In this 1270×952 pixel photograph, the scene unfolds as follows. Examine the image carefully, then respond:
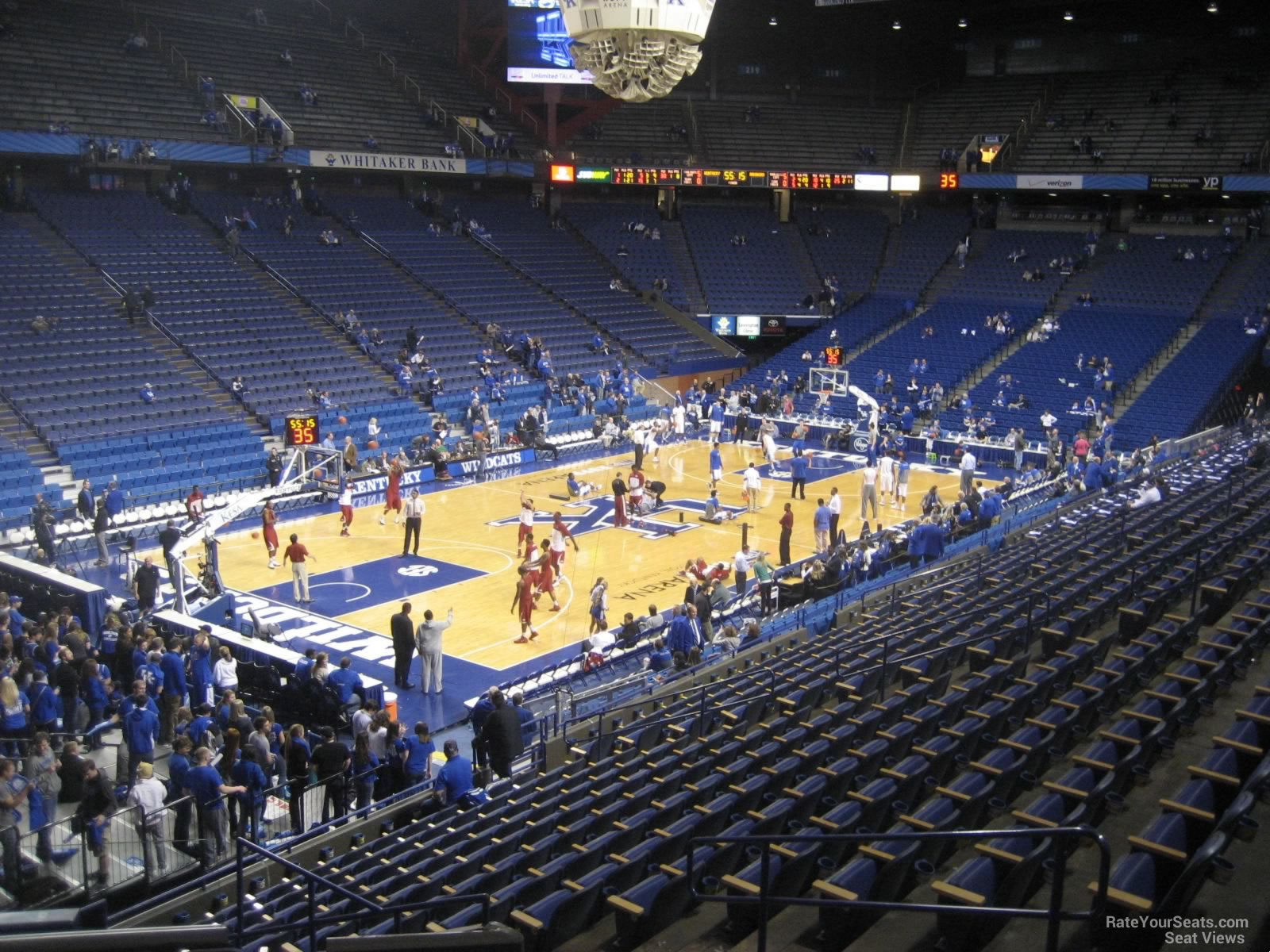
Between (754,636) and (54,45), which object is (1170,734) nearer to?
(754,636)

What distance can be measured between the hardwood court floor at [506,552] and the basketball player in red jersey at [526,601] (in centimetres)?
23

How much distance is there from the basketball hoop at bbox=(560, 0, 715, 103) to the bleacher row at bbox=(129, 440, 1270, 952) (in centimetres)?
708

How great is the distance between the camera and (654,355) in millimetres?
46531

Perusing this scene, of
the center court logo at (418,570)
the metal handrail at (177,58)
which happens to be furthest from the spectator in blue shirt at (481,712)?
the metal handrail at (177,58)

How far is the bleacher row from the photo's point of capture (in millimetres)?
7199

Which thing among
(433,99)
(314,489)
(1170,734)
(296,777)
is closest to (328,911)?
(296,777)

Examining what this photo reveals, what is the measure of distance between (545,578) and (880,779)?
492 inches

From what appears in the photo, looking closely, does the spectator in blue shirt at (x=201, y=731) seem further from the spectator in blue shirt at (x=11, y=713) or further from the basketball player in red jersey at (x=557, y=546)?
the basketball player in red jersey at (x=557, y=546)

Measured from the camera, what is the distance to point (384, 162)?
44125mm

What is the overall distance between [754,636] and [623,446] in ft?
72.5

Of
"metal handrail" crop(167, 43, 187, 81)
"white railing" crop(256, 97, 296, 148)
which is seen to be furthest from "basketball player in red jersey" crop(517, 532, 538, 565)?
"metal handrail" crop(167, 43, 187, 81)

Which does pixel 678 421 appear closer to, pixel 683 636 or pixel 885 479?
→ pixel 885 479

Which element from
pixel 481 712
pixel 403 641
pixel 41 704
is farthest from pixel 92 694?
pixel 481 712

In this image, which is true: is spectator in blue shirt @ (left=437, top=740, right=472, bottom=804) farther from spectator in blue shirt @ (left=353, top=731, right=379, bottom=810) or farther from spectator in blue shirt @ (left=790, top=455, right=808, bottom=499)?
spectator in blue shirt @ (left=790, top=455, right=808, bottom=499)
